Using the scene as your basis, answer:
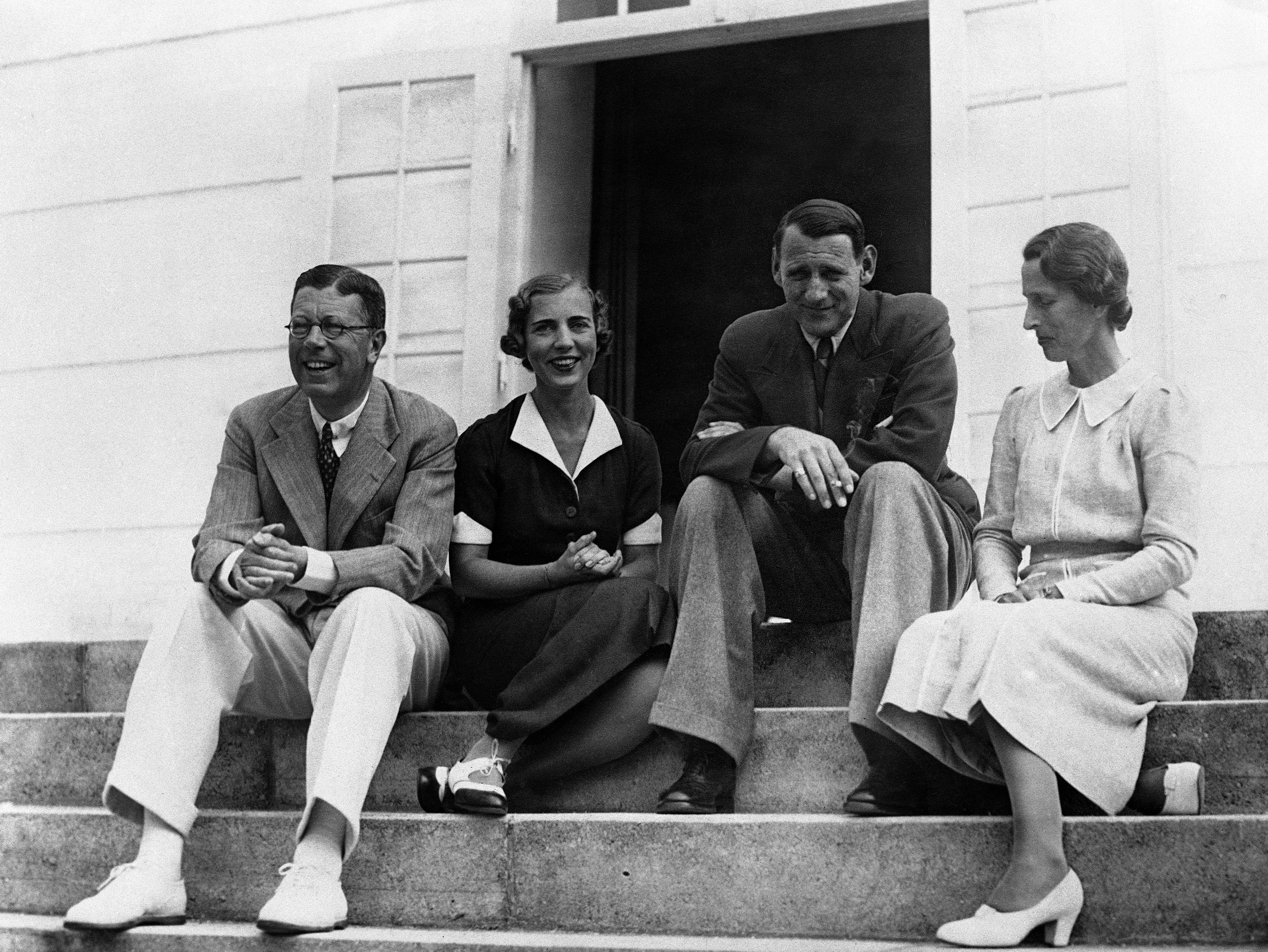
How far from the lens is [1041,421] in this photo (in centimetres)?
257

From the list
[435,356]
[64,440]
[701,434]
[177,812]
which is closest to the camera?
[177,812]

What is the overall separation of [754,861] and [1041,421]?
0.89m

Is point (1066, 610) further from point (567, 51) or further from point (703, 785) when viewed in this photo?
point (567, 51)

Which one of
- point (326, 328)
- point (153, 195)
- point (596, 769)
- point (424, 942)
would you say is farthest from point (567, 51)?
point (424, 942)

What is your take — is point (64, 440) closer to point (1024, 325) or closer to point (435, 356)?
point (435, 356)

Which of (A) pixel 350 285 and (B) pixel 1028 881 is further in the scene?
(A) pixel 350 285

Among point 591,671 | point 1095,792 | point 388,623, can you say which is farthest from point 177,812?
point 1095,792

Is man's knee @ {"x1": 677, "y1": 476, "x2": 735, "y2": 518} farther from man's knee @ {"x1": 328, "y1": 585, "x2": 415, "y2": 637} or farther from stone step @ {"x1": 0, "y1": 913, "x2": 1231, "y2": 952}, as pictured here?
stone step @ {"x1": 0, "y1": 913, "x2": 1231, "y2": 952}

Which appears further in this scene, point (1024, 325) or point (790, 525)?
point (790, 525)

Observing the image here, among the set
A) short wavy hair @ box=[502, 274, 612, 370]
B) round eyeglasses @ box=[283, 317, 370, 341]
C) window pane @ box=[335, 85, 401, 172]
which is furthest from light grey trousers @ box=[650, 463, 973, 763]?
window pane @ box=[335, 85, 401, 172]

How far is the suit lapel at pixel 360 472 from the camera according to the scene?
112 inches

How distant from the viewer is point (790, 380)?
2873 millimetres

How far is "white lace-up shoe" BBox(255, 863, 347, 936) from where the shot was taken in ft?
7.27

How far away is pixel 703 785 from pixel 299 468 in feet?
3.30
